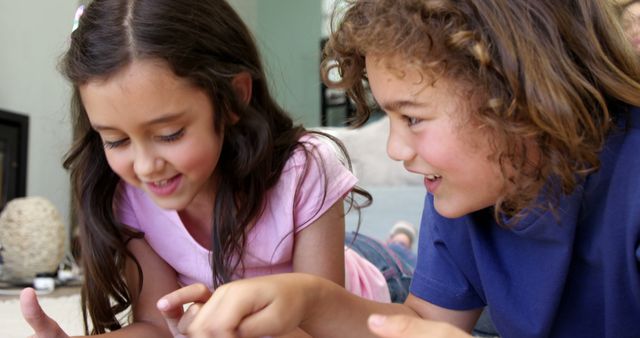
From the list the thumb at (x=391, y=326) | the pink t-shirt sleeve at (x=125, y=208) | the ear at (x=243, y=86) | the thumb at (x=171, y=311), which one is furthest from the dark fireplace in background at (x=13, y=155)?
the thumb at (x=391, y=326)

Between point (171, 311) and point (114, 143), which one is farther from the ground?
point (114, 143)

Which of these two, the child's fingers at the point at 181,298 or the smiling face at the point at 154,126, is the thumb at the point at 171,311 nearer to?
the child's fingers at the point at 181,298

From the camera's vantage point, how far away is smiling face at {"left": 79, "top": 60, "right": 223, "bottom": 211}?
807mm

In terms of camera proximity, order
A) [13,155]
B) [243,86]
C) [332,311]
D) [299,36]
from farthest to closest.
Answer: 1. [299,36]
2. [13,155]
3. [243,86]
4. [332,311]

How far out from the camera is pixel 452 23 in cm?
62

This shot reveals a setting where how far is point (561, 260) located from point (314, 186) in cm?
37

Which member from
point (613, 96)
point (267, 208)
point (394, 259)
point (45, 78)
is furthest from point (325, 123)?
point (613, 96)

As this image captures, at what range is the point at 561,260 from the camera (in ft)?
2.24

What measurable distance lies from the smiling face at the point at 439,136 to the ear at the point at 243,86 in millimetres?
278

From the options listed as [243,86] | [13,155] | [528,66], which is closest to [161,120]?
[243,86]

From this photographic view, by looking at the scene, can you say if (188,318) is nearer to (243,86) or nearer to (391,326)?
(391,326)

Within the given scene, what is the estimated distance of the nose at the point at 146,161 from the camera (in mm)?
811

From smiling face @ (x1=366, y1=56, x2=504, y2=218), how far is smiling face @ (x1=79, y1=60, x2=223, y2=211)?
0.25 m

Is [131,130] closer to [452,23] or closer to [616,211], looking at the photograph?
[452,23]
